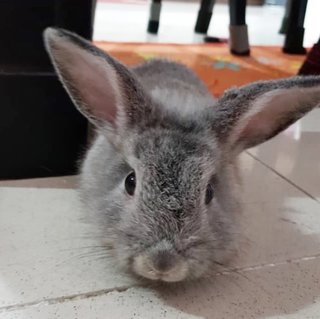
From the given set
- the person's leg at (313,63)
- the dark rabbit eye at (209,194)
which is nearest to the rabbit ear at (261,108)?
the dark rabbit eye at (209,194)

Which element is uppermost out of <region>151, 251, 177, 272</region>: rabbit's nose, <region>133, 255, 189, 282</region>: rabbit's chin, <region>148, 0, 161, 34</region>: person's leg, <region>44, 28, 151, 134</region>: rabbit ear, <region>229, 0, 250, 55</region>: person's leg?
<region>44, 28, 151, 134</region>: rabbit ear

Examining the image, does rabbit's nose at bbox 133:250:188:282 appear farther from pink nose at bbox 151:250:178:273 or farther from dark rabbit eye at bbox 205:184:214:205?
dark rabbit eye at bbox 205:184:214:205

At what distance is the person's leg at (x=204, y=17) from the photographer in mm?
3793

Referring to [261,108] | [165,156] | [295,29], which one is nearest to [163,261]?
[165,156]

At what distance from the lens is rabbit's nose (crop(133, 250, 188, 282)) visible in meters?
0.90

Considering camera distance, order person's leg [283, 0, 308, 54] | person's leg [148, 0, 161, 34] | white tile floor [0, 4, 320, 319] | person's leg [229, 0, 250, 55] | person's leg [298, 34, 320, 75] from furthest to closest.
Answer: person's leg [148, 0, 161, 34] → person's leg [283, 0, 308, 54] → person's leg [229, 0, 250, 55] → person's leg [298, 34, 320, 75] → white tile floor [0, 4, 320, 319]

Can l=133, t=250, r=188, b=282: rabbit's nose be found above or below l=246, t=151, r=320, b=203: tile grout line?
above

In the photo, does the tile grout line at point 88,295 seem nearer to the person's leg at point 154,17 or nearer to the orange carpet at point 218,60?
the orange carpet at point 218,60

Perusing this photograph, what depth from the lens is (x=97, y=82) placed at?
114 centimetres

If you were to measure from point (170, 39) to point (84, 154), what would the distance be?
6.97 ft

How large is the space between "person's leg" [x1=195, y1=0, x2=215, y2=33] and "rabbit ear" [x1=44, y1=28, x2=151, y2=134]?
2.78 meters

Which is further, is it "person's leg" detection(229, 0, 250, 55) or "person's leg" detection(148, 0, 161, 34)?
"person's leg" detection(148, 0, 161, 34)

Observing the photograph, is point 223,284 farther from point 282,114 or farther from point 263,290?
point 282,114

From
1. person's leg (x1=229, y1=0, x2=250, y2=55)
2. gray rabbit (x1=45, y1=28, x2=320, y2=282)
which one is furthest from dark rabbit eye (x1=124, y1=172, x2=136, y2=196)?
person's leg (x1=229, y1=0, x2=250, y2=55)
